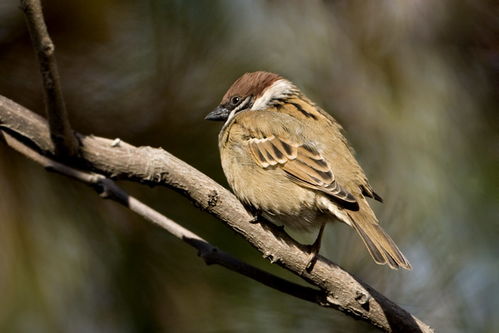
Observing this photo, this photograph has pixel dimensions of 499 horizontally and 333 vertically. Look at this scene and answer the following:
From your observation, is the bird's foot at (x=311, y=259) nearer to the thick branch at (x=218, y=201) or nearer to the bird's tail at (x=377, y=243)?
the thick branch at (x=218, y=201)

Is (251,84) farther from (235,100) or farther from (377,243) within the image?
(377,243)

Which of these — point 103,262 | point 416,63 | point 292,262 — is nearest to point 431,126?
point 416,63

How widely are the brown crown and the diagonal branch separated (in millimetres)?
1206

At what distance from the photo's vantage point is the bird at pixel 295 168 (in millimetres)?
3109

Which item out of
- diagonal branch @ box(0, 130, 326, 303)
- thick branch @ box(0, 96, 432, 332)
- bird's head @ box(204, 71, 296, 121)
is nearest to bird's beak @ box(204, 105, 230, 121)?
bird's head @ box(204, 71, 296, 121)

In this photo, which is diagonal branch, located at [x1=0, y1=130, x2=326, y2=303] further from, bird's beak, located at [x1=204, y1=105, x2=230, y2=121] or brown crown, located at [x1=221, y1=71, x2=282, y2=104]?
brown crown, located at [x1=221, y1=71, x2=282, y2=104]

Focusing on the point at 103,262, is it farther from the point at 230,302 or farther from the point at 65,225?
the point at 230,302

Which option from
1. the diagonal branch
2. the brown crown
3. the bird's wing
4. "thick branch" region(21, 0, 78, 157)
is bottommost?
the diagonal branch

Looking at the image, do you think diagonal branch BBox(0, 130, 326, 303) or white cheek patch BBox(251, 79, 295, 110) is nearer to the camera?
diagonal branch BBox(0, 130, 326, 303)

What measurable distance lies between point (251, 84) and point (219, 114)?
0.32 m

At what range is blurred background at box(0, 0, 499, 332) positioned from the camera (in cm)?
295

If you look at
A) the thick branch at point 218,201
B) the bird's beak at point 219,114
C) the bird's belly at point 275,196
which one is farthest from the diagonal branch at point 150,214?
the bird's beak at point 219,114

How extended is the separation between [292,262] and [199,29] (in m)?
1.26

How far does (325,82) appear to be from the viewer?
12.7ft
